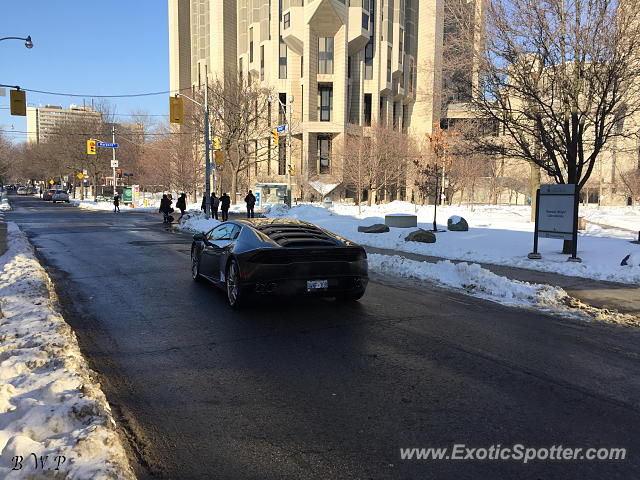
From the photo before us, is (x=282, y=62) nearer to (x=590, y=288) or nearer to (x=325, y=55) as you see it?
(x=325, y=55)

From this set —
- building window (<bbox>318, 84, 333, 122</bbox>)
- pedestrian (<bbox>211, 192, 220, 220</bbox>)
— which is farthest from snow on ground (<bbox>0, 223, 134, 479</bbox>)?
building window (<bbox>318, 84, 333, 122</bbox>)

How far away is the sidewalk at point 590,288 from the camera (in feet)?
26.9

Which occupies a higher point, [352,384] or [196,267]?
[196,267]

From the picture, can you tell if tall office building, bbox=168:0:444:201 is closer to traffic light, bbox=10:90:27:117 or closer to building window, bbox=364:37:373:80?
building window, bbox=364:37:373:80

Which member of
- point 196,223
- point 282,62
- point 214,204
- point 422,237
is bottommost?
point 196,223

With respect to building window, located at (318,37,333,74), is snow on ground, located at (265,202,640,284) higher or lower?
lower

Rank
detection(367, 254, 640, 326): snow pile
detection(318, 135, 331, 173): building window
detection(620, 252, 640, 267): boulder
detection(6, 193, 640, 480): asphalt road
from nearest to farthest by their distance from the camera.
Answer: detection(6, 193, 640, 480): asphalt road < detection(367, 254, 640, 326): snow pile < detection(620, 252, 640, 267): boulder < detection(318, 135, 331, 173): building window

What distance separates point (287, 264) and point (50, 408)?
372cm

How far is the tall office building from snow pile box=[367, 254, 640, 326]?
41.9 meters

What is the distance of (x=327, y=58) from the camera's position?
6462 cm

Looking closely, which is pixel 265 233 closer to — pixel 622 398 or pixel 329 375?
pixel 329 375

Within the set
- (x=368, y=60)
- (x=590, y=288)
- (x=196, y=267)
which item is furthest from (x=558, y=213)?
(x=368, y=60)

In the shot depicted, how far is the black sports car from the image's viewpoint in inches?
266

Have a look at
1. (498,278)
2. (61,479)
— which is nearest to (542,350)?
(498,278)
